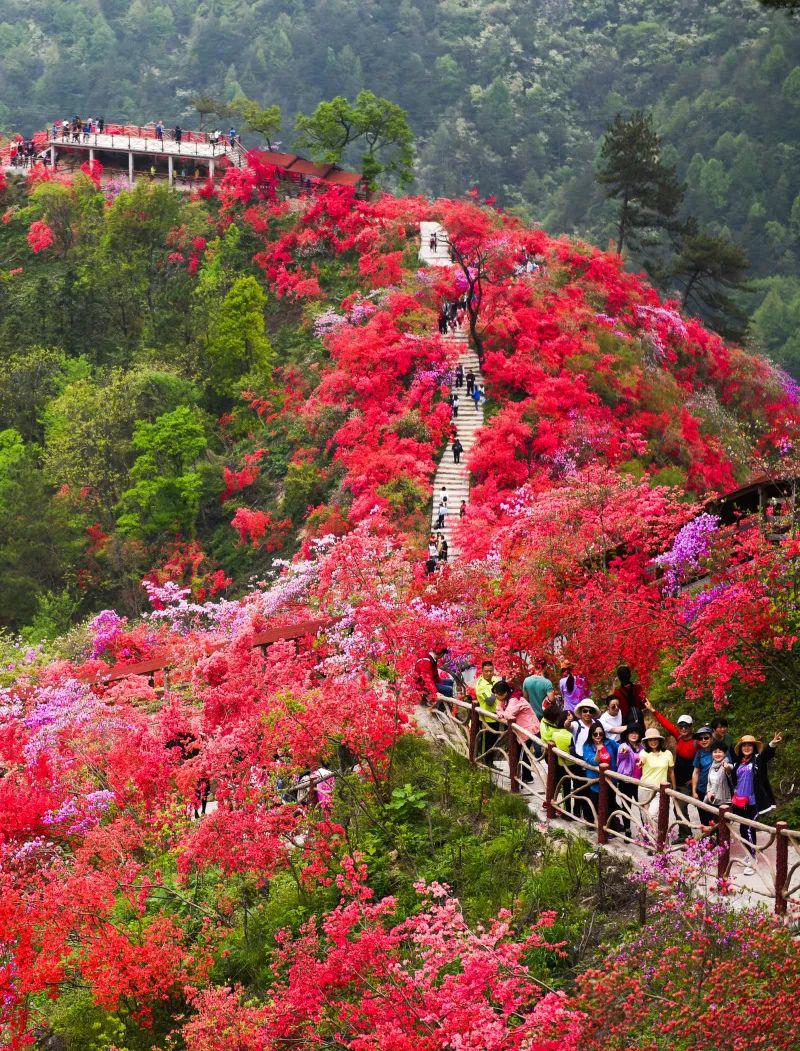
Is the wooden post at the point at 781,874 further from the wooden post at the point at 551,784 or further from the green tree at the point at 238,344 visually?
the green tree at the point at 238,344

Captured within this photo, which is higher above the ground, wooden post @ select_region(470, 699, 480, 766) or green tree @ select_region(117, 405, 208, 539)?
wooden post @ select_region(470, 699, 480, 766)

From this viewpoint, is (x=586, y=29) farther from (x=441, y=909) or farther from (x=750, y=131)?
(x=441, y=909)

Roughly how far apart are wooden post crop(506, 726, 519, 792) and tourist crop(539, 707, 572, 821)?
0.82 m

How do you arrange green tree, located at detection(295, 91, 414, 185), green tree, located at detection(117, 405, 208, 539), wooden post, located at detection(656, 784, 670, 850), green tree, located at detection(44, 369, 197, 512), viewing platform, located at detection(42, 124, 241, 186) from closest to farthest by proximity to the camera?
wooden post, located at detection(656, 784, 670, 850)
green tree, located at detection(117, 405, 208, 539)
green tree, located at detection(44, 369, 197, 512)
green tree, located at detection(295, 91, 414, 185)
viewing platform, located at detection(42, 124, 241, 186)

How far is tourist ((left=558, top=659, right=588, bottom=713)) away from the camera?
742 inches

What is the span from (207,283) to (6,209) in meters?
15.3

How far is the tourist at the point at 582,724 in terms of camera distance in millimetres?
16641

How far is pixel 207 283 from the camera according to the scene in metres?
58.2

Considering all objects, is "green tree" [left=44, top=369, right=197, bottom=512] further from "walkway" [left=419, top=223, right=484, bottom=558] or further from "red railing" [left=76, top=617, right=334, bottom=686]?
"red railing" [left=76, top=617, right=334, bottom=686]

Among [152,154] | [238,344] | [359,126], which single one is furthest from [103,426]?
[152,154]

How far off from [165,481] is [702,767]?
33.9 m

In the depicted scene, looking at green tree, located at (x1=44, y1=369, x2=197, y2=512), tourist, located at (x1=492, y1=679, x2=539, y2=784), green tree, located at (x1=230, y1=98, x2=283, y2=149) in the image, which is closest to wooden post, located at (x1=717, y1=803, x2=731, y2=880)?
tourist, located at (x1=492, y1=679, x2=539, y2=784)

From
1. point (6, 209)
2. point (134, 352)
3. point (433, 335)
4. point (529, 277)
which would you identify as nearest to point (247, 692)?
point (433, 335)

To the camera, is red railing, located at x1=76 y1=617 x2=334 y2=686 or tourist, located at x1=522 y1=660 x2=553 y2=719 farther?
red railing, located at x1=76 y1=617 x2=334 y2=686
